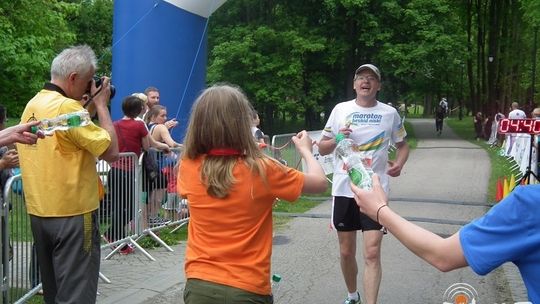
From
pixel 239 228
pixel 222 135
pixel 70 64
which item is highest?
pixel 70 64

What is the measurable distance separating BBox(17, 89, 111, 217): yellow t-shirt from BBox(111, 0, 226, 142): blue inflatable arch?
661cm

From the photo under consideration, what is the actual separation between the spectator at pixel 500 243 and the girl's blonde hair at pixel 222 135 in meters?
1.10

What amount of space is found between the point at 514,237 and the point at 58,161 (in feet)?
9.59

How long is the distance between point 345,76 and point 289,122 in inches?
171

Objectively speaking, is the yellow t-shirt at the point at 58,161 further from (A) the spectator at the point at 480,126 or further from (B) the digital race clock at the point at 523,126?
(A) the spectator at the point at 480,126

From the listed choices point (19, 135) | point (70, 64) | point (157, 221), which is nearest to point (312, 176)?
point (19, 135)

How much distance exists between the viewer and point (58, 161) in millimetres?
4137

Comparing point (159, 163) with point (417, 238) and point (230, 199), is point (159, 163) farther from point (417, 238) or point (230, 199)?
point (417, 238)

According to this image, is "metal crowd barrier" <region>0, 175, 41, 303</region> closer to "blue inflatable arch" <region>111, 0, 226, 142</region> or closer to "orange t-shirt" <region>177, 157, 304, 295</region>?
"orange t-shirt" <region>177, 157, 304, 295</region>

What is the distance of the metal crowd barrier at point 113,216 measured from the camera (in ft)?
17.3

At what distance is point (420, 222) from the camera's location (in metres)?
10.6

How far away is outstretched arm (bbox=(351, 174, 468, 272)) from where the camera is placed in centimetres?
215

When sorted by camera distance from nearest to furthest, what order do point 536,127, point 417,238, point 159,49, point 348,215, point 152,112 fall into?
1. point 417,238
2. point 348,215
3. point 152,112
4. point 536,127
5. point 159,49

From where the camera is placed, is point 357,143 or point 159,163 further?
point 159,163
